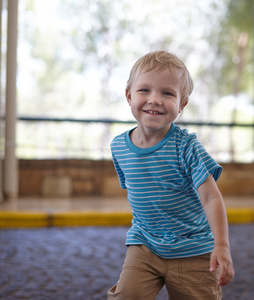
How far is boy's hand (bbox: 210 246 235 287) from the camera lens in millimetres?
1616

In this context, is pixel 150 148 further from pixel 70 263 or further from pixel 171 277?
pixel 70 263

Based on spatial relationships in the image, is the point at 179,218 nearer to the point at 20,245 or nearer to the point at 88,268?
the point at 88,268

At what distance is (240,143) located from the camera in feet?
29.3

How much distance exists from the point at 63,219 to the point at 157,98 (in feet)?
13.1

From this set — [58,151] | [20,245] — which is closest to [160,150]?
[20,245]

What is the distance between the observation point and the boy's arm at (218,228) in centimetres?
162

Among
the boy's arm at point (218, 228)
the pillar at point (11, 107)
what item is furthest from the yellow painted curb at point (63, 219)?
the boy's arm at point (218, 228)

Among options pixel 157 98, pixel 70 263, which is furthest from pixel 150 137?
pixel 70 263

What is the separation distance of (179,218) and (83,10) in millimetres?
7089

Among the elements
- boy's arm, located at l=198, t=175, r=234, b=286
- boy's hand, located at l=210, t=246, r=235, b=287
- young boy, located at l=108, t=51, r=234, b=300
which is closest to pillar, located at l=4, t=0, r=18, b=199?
young boy, located at l=108, t=51, r=234, b=300

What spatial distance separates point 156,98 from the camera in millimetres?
1848

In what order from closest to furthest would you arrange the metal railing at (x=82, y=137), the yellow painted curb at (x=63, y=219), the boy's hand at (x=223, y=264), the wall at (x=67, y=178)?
the boy's hand at (x=223, y=264)
the yellow painted curb at (x=63, y=219)
the wall at (x=67, y=178)
the metal railing at (x=82, y=137)

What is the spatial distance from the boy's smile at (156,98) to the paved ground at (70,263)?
153cm

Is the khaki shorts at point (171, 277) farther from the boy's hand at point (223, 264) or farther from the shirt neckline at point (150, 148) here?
the shirt neckline at point (150, 148)
